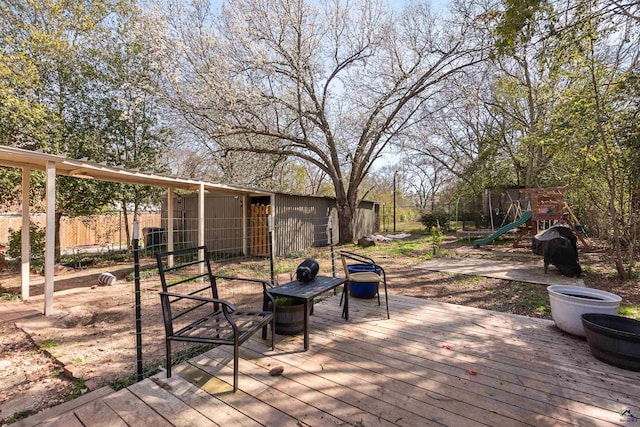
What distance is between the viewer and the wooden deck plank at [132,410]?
64.1 inches

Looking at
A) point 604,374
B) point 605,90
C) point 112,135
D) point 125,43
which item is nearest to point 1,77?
point 112,135

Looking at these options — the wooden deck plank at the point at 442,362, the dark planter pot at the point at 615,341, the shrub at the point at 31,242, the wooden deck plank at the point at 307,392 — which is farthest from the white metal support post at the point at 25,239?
the dark planter pot at the point at 615,341

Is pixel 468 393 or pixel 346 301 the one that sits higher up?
pixel 346 301

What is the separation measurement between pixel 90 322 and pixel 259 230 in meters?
5.55

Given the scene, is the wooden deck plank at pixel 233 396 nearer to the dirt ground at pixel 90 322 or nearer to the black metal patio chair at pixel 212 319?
the black metal patio chair at pixel 212 319

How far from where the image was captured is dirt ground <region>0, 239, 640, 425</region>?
2.27 m

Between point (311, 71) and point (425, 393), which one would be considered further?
point (311, 71)

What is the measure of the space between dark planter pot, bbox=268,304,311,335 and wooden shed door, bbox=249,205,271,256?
617cm

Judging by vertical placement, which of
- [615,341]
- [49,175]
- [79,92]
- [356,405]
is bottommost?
[356,405]

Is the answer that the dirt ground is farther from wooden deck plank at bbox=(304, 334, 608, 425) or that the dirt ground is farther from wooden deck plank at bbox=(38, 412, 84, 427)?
wooden deck plank at bbox=(304, 334, 608, 425)

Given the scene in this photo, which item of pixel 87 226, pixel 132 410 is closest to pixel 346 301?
pixel 132 410

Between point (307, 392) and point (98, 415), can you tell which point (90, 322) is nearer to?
point (98, 415)

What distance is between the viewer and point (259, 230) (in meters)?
9.15

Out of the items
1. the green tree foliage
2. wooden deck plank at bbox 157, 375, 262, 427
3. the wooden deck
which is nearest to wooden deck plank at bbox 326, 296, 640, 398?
the wooden deck
